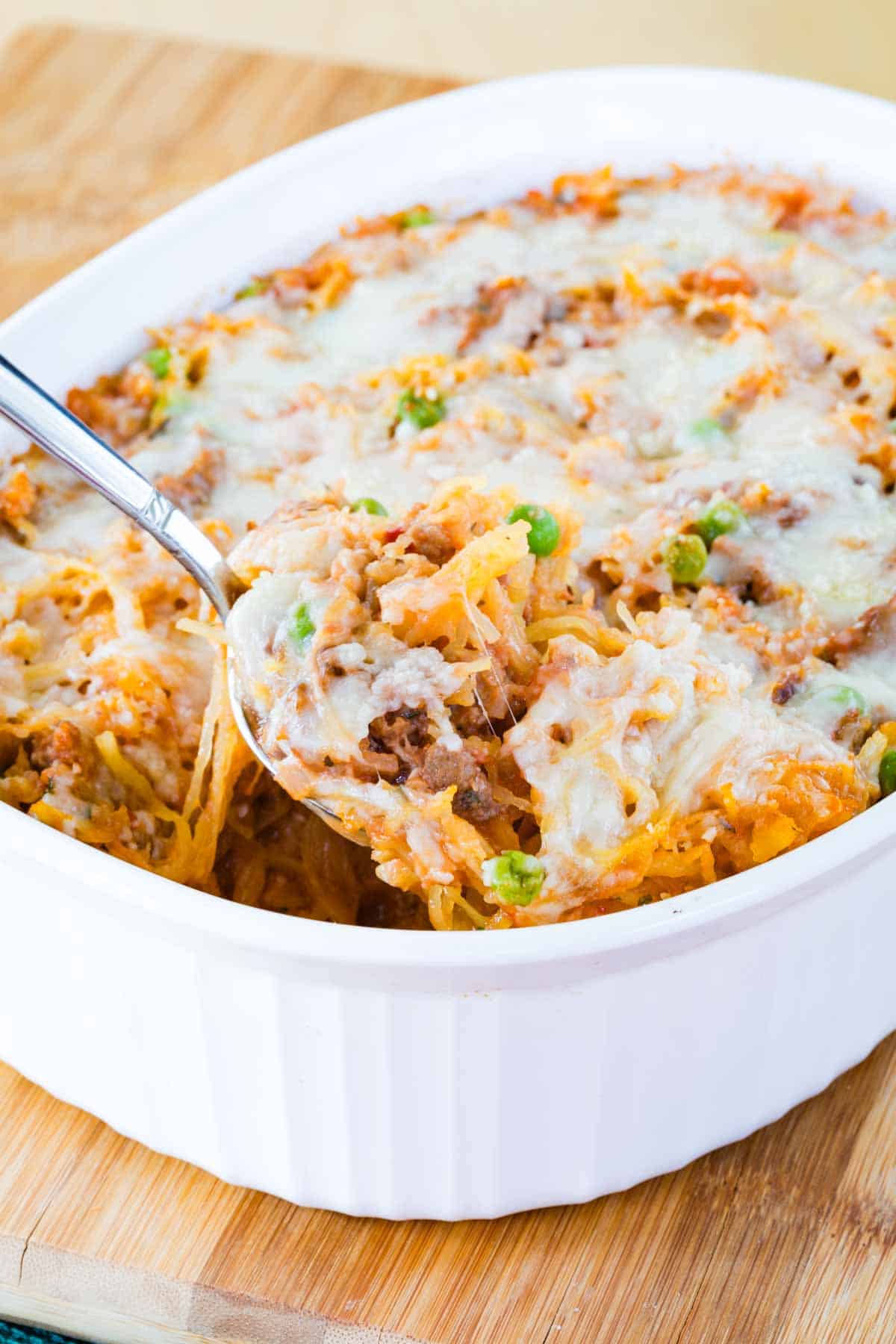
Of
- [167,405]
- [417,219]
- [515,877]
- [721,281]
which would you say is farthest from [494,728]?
Result: [417,219]

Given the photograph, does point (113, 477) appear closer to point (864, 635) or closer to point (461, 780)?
point (461, 780)

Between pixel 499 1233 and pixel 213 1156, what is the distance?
1.57 feet

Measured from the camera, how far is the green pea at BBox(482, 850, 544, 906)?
7.52 ft

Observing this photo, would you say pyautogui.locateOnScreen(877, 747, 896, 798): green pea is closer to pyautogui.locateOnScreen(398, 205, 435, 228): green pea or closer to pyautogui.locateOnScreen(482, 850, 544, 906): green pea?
pyautogui.locateOnScreen(482, 850, 544, 906): green pea

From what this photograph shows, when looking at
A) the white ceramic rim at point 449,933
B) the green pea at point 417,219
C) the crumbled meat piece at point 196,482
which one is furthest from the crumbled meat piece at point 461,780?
the green pea at point 417,219

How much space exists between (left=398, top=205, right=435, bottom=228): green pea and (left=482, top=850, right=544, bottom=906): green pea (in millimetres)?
2037

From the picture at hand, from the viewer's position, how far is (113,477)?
2.68 meters

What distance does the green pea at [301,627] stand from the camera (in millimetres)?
2471

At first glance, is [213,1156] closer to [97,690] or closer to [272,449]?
[97,690]

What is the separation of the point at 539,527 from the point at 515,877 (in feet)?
2.00

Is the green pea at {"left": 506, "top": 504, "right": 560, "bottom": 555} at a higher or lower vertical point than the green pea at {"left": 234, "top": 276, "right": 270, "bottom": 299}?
higher

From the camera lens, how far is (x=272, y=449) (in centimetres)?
322

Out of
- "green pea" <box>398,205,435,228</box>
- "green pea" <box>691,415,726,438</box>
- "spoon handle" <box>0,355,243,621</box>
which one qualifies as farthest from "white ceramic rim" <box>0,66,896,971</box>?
"green pea" <box>398,205,435,228</box>

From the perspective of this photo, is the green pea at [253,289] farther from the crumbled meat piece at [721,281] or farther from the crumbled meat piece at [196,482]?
the crumbled meat piece at [721,281]
